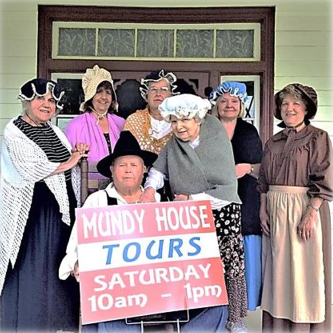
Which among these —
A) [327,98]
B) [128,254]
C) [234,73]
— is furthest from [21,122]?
[327,98]

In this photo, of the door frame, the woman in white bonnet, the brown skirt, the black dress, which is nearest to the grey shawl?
the woman in white bonnet

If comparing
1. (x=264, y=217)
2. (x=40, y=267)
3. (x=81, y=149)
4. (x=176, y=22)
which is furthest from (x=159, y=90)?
(x=176, y=22)

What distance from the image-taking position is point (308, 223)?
2.74 m

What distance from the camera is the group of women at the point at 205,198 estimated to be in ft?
8.82

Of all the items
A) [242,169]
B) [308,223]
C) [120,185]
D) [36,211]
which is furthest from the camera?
[242,169]

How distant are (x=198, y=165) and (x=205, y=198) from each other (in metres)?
0.16

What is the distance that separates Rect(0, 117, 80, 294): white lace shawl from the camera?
278 centimetres

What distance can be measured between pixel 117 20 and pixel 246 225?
82.6 inches

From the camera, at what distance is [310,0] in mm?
4258

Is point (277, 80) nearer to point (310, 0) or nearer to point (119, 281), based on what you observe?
point (310, 0)

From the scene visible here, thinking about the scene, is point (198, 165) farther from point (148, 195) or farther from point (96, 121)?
point (96, 121)

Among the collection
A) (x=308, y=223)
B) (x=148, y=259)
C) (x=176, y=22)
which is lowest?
(x=148, y=259)

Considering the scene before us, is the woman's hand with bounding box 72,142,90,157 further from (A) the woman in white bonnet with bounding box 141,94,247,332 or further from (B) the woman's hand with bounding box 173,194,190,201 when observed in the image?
(B) the woman's hand with bounding box 173,194,190,201

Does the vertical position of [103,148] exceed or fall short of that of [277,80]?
it falls short
